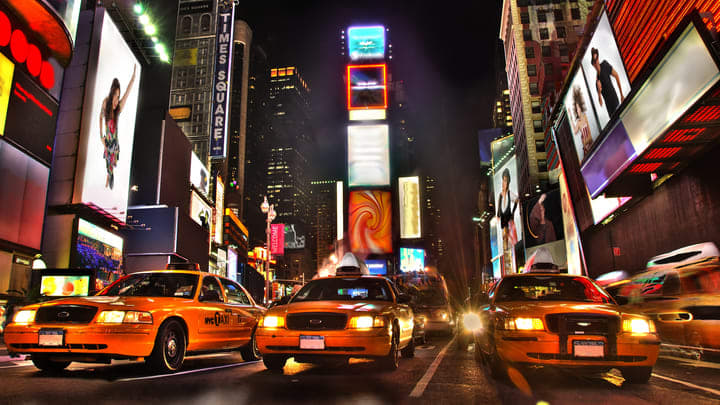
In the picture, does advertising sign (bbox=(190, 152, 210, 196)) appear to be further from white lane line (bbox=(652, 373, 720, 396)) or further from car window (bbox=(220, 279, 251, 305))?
white lane line (bbox=(652, 373, 720, 396))

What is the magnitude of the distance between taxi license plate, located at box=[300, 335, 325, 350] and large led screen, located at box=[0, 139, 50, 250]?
68.5 ft

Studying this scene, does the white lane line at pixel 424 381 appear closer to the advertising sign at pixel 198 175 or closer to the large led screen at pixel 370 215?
the advertising sign at pixel 198 175

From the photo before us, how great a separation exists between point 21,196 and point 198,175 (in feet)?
108

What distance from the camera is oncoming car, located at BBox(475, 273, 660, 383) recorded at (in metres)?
5.51

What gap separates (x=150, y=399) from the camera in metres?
4.54

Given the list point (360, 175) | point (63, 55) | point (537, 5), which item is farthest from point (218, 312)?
point (537, 5)

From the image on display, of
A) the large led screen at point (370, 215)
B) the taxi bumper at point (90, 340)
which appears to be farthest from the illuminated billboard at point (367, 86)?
the taxi bumper at point (90, 340)

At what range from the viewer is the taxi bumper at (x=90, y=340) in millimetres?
5918

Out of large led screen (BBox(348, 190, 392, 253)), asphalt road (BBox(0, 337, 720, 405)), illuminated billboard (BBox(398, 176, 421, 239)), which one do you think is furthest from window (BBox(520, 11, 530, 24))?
asphalt road (BBox(0, 337, 720, 405))

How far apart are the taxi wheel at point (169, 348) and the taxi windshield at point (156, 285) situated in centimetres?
78

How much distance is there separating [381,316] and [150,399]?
3.07 metres

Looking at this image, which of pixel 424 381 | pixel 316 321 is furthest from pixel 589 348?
pixel 316 321

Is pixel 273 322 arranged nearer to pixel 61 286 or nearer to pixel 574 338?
pixel 574 338

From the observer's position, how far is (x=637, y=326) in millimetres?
5711
